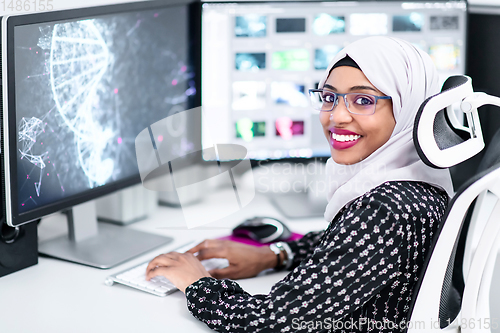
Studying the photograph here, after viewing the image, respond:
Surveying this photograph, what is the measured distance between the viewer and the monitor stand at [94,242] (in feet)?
4.05

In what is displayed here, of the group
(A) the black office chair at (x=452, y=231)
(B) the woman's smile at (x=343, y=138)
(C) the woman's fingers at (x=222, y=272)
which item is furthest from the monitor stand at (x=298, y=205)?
(A) the black office chair at (x=452, y=231)

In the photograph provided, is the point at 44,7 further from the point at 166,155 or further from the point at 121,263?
the point at 121,263

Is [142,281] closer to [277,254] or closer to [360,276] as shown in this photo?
[277,254]

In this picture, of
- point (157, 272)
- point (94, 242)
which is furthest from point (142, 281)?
point (94, 242)

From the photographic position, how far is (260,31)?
4.92 feet

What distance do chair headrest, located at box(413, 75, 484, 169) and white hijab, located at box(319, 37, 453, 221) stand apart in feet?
0.26

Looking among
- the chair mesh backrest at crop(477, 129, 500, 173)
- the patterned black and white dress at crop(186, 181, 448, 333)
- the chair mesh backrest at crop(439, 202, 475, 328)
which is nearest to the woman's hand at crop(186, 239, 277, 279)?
the patterned black and white dress at crop(186, 181, 448, 333)

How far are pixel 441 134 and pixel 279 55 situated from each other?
72 centimetres

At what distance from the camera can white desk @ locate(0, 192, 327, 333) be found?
97 cm

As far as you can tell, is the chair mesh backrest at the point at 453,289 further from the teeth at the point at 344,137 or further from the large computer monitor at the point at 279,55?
the large computer monitor at the point at 279,55

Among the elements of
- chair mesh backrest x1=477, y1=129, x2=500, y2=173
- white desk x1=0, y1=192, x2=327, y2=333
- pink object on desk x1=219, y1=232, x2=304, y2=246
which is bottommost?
white desk x1=0, y1=192, x2=327, y2=333

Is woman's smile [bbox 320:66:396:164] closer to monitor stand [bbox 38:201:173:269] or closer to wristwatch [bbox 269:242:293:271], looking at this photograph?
wristwatch [bbox 269:242:293:271]

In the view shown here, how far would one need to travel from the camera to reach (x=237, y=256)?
118 centimetres

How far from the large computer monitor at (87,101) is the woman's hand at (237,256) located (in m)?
0.17
